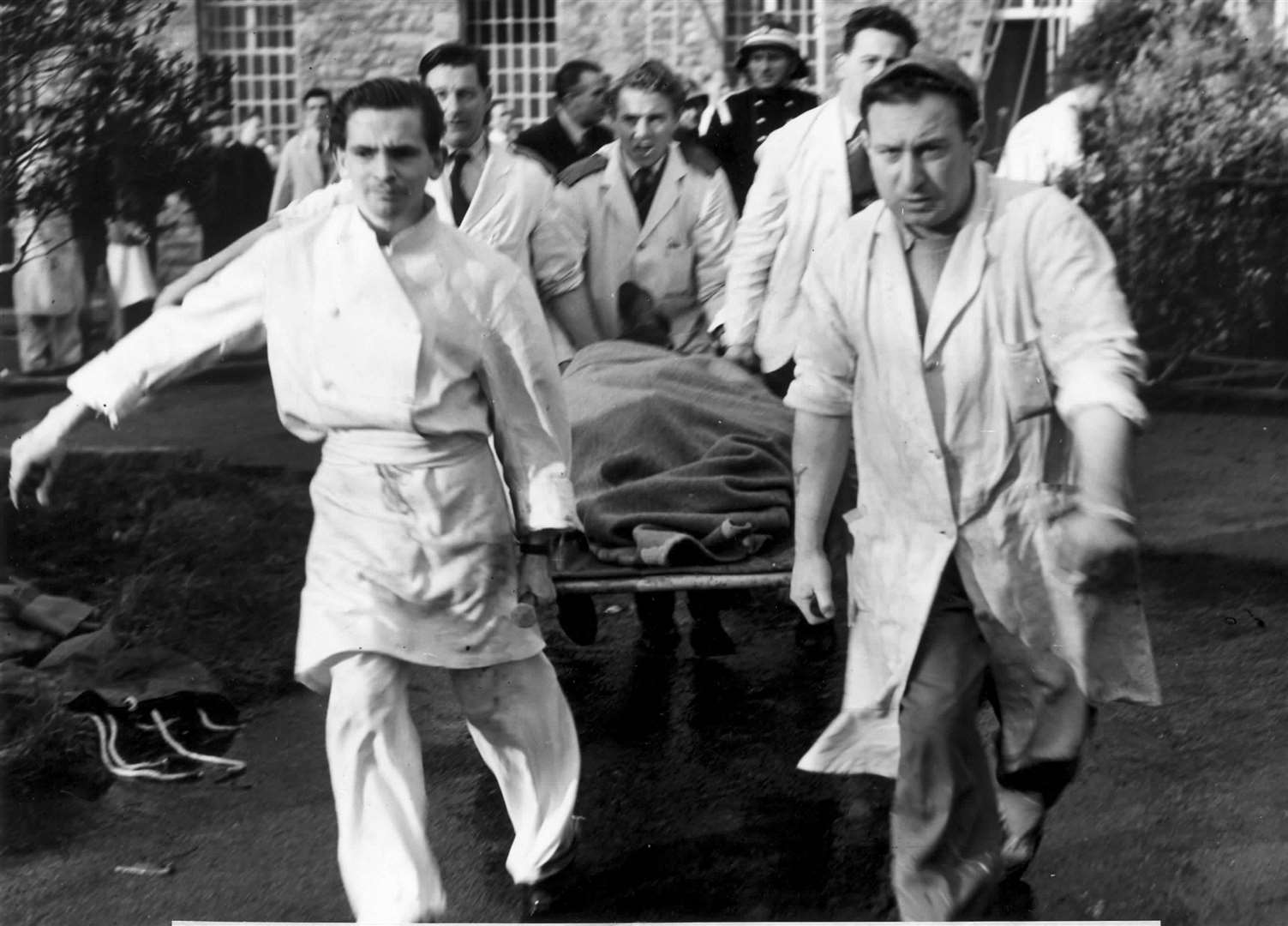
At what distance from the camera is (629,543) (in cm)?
526

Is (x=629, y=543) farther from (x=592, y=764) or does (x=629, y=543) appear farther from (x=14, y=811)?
(x=14, y=811)

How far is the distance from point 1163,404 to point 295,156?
7.65 ft

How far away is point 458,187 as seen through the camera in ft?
18.5

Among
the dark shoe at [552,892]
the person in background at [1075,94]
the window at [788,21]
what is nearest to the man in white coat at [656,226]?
the window at [788,21]

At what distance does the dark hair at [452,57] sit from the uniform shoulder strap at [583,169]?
0.90 meters

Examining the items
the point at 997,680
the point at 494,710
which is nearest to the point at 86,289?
the point at 494,710

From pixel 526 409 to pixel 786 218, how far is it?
158 cm

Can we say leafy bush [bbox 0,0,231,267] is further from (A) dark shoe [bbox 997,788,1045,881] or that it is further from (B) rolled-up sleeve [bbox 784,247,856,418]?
(A) dark shoe [bbox 997,788,1045,881]

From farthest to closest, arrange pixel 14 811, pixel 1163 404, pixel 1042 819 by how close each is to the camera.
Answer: pixel 1163 404
pixel 14 811
pixel 1042 819

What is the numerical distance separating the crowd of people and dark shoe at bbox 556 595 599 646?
3.09 ft

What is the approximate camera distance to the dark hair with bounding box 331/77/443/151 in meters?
4.26

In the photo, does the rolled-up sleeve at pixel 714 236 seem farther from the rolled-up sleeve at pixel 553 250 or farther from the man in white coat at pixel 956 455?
the man in white coat at pixel 956 455

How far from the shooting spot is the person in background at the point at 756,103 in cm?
548

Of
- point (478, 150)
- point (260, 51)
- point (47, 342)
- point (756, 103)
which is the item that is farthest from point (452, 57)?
point (47, 342)
